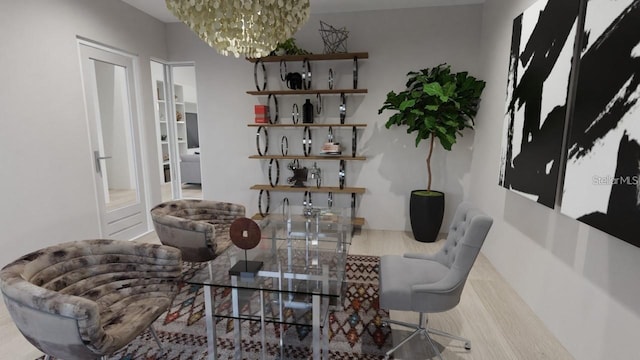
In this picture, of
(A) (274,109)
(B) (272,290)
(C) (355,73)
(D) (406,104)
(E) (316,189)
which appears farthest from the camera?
(A) (274,109)

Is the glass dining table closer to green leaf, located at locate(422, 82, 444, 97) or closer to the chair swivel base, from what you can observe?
the chair swivel base

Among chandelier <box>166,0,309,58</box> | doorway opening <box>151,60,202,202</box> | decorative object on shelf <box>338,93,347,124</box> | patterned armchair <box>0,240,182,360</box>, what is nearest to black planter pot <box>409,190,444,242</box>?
decorative object on shelf <box>338,93,347,124</box>

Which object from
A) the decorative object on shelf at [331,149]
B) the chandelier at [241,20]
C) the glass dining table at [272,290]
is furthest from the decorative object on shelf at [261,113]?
the glass dining table at [272,290]

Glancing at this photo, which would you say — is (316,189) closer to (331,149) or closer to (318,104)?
(331,149)

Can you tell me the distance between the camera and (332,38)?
160 inches

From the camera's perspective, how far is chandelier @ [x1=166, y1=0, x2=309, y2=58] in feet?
6.04

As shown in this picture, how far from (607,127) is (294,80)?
3189 millimetres

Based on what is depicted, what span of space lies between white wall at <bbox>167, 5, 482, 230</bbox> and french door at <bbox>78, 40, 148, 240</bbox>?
895 mm

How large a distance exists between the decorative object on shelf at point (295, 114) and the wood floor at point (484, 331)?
2672 millimetres

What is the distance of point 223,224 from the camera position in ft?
10.4

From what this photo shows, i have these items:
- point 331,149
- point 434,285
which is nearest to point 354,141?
point 331,149

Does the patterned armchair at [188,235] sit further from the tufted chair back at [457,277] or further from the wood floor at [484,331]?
the tufted chair back at [457,277]

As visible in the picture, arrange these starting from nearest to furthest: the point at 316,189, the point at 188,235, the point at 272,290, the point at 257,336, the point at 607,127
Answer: the point at 607,127
the point at 272,290
the point at 257,336
the point at 188,235
the point at 316,189

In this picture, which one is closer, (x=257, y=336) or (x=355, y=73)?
(x=257, y=336)
